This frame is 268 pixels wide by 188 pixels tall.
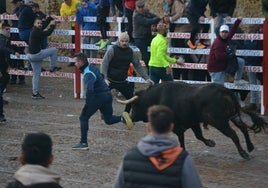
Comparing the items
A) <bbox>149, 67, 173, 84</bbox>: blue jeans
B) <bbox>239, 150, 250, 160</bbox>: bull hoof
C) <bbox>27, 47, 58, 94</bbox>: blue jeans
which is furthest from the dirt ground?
<bbox>149, 67, 173, 84</bbox>: blue jeans

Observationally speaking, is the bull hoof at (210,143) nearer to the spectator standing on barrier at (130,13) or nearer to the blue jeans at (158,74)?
the blue jeans at (158,74)

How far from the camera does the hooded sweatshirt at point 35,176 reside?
609 centimetres

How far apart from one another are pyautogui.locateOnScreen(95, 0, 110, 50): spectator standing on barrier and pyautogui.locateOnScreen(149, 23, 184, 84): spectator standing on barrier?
235 centimetres

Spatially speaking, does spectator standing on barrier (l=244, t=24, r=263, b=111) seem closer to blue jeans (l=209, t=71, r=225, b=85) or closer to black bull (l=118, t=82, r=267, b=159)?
blue jeans (l=209, t=71, r=225, b=85)

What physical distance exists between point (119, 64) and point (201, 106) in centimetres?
348

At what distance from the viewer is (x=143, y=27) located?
→ 60.0ft

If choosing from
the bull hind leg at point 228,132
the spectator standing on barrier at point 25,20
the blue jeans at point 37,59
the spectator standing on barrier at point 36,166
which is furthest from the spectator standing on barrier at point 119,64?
the spectator standing on barrier at point 36,166

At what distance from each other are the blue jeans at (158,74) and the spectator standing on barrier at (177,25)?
0.98m

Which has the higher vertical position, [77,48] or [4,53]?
[77,48]

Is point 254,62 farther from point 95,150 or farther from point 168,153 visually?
point 168,153

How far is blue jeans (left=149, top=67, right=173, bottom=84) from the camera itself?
17297mm

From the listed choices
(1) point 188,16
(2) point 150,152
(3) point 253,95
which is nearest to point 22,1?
(1) point 188,16

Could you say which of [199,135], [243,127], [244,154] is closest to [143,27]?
[199,135]

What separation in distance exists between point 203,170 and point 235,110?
1.17 metres
